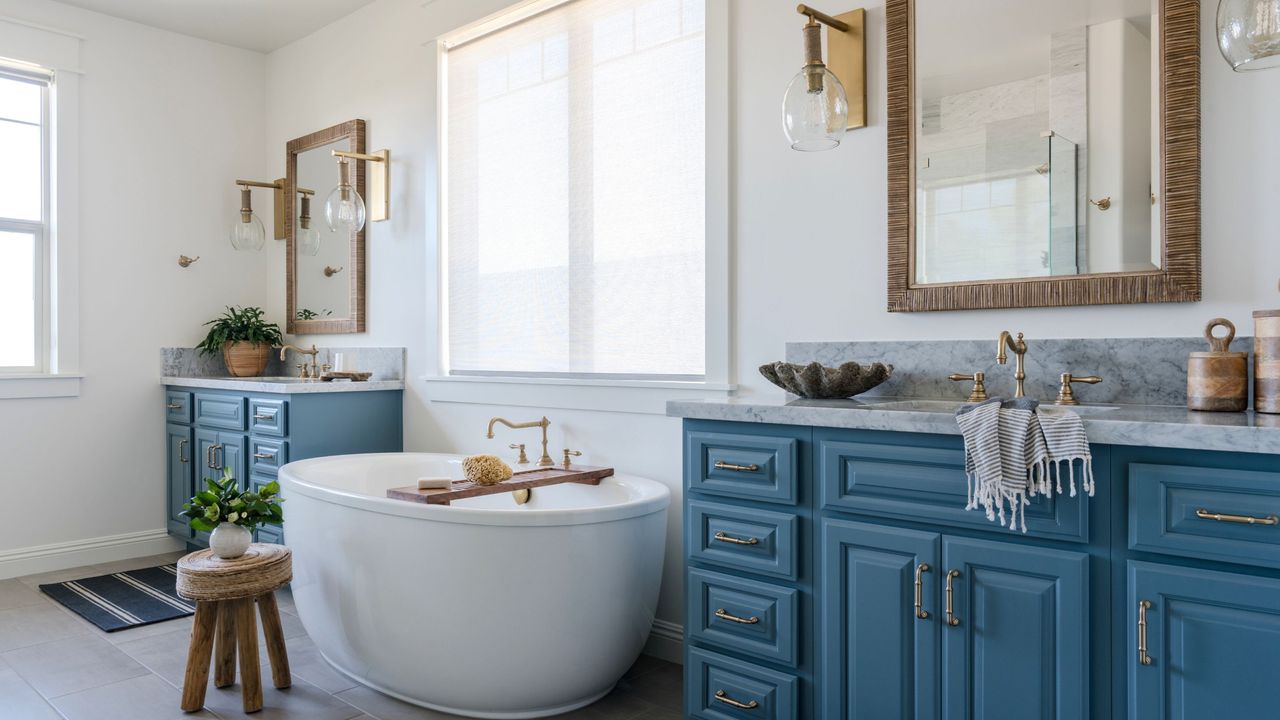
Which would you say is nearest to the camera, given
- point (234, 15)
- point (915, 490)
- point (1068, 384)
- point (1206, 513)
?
point (1206, 513)

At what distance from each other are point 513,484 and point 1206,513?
193 cm

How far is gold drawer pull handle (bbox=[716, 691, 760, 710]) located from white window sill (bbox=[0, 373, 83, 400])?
365 cm

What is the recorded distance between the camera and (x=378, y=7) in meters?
4.20

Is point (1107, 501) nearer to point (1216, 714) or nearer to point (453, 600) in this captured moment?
point (1216, 714)

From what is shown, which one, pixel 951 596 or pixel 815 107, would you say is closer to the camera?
pixel 951 596

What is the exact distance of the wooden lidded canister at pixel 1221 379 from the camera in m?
1.77

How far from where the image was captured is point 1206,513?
1.49 m

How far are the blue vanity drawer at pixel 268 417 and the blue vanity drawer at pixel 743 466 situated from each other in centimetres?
216

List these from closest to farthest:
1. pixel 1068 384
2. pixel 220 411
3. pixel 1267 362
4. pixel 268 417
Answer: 1. pixel 1267 362
2. pixel 1068 384
3. pixel 268 417
4. pixel 220 411

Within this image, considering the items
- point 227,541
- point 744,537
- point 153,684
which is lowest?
point 153,684

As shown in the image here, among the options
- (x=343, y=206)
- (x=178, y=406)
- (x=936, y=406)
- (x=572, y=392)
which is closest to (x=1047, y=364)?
(x=936, y=406)

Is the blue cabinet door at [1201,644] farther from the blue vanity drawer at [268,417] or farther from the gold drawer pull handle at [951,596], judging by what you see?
the blue vanity drawer at [268,417]

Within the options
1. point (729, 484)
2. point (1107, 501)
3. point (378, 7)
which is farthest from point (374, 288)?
point (1107, 501)

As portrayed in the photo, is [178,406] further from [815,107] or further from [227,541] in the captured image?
[815,107]
